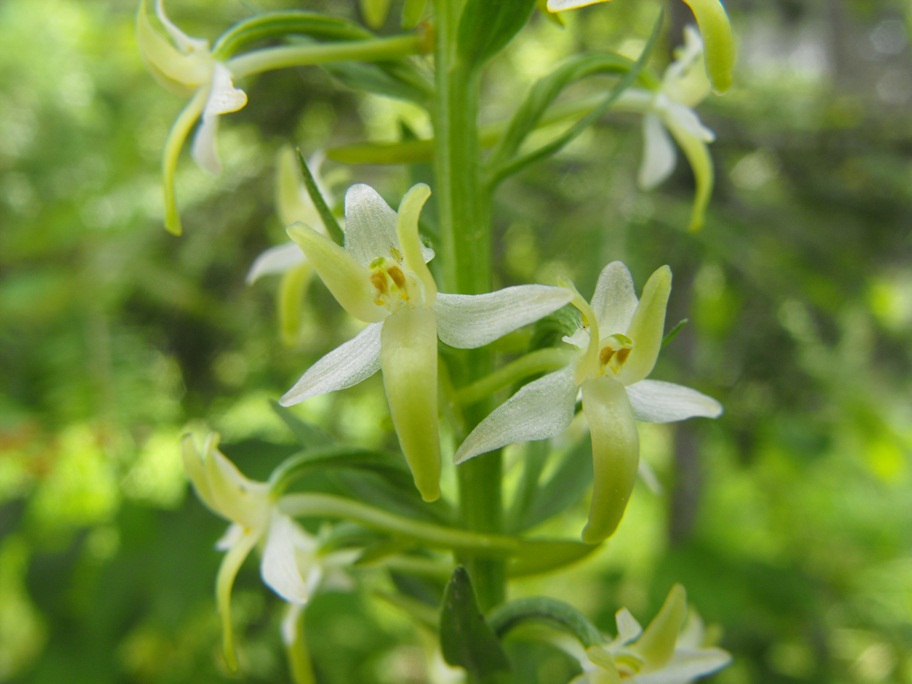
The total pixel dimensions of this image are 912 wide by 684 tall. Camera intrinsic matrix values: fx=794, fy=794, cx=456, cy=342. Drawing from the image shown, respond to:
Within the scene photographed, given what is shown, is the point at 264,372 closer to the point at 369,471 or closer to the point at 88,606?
the point at 88,606

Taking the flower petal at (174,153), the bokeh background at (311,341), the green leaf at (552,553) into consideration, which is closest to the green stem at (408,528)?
the green leaf at (552,553)

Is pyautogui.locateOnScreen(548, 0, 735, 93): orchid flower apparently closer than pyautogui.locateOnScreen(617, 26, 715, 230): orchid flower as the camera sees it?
Yes

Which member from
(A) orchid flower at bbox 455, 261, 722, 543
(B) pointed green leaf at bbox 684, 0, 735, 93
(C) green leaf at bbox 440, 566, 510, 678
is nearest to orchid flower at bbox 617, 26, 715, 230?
(B) pointed green leaf at bbox 684, 0, 735, 93

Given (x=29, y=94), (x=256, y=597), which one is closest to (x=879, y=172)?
(x=256, y=597)

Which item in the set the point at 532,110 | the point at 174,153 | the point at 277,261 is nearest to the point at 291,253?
the point at 277,261

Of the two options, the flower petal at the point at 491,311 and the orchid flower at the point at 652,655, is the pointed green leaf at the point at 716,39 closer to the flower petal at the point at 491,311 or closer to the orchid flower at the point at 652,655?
the flower petal at the point at 491,311

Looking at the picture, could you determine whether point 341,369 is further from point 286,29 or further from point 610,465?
point 286,29

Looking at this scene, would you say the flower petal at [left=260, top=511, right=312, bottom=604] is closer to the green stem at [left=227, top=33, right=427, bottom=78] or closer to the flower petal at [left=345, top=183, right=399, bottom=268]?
the flower petal at [left=345, top=183, right=399, bottom=268]
